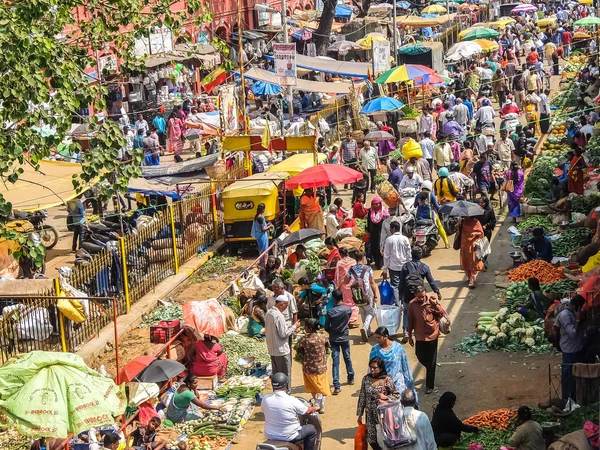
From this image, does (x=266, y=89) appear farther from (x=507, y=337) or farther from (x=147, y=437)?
(x=147, y=437)

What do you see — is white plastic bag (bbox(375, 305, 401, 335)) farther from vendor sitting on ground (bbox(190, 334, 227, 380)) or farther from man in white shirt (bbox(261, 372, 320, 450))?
man in white shirt (bbox(261, 372, 320, 450))

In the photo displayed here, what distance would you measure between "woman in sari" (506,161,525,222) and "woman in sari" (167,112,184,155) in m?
12.1

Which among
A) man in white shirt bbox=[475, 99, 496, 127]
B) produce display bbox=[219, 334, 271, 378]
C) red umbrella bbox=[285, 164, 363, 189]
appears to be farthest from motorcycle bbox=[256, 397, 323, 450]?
man in white shirt bbox=[475, 99, 496, 127]

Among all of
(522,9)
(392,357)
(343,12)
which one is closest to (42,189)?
(392,357)

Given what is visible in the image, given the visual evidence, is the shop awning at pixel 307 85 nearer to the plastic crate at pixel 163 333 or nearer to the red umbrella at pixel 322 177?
the red umbrella at pixel 322 177

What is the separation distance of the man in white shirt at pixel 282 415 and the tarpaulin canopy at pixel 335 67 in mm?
23094

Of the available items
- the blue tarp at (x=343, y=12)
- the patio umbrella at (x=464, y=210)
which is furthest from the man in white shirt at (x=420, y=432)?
the blue tarp at (x=343, y=12)

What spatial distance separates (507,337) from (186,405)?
4547 mm

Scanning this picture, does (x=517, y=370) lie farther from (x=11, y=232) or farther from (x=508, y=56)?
(x=508, y=56)

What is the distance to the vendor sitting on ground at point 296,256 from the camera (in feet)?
53.0

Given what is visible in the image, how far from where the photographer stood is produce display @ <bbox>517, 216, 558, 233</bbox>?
1828 cm

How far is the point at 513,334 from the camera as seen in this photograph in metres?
13.5

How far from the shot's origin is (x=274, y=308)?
12.1m

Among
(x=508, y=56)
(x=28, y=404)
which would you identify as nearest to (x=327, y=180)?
(x=28, y=404)
